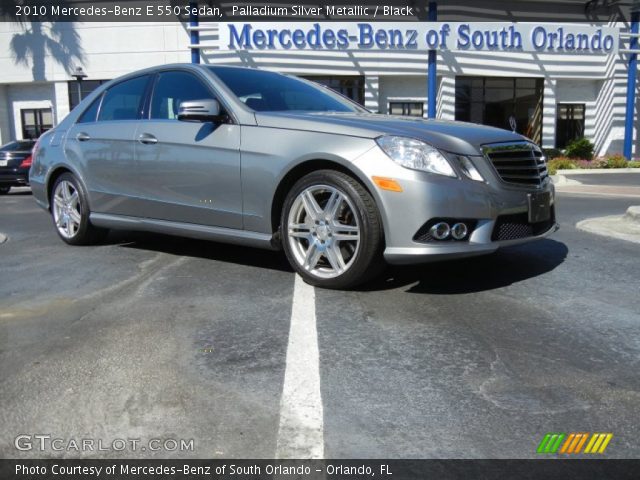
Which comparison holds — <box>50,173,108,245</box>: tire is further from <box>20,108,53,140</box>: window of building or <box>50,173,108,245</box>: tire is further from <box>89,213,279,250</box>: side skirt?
<box>20,108,53,140</box>: window of building

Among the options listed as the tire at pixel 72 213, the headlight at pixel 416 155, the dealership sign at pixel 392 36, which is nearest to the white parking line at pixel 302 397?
the headlight at pixel 416 155

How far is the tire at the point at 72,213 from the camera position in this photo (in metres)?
5.88

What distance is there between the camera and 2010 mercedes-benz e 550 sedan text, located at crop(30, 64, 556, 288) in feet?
12.6

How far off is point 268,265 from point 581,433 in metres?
3.16

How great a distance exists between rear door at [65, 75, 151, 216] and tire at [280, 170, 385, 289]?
175 centimetres

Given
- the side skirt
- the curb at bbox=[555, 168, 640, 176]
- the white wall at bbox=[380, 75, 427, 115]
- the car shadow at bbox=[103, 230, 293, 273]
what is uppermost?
the white wall at bbox=[380, 75, 427, 115]

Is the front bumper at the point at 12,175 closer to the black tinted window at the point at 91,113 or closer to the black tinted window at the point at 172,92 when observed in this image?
the black tinted window at the point at 91,113

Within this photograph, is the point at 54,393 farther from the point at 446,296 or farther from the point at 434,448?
the point at 446,296

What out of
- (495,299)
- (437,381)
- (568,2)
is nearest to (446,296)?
(495,299)

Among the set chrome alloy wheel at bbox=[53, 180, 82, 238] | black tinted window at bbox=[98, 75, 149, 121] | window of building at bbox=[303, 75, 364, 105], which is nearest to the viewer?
black tinted window at bbox=[98, 75, 149, 121]

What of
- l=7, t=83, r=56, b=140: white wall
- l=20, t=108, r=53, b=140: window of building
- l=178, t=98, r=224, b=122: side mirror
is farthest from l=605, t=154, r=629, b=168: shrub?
l=20, t=108, r=53, b=140: window of building

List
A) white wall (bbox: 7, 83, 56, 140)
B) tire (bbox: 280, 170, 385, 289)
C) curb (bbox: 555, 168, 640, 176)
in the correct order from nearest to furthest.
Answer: tire (bbox: 280, 170, 385, 289)
curb (bbox: 555, 168, 640, 176)
white wall (bbox: 7, 83, 56, 140)

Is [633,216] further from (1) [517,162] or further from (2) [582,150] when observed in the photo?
(2) [582,150]

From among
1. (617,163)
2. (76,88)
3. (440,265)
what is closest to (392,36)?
(617,163)
